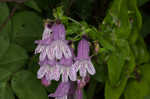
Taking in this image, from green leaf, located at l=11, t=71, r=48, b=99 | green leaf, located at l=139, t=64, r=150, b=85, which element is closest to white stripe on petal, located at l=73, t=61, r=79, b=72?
green leaf, located at l=11, t=71, r=48, b=99

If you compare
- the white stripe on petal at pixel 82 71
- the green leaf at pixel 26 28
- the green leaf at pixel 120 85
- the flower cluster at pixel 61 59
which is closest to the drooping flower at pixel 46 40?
the flower cluster at pixel 61 59

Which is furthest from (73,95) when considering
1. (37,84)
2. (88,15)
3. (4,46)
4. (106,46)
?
(88,15)

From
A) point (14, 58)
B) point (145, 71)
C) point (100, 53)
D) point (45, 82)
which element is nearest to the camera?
point (45, 82)

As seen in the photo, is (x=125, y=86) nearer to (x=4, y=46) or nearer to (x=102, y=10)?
(x=102, y=10)

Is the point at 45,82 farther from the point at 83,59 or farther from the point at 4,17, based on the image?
the point at 4,17

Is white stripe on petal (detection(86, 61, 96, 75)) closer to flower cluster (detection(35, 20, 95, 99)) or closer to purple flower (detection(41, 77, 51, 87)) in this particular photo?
flower cluster (detection(35, 20, 95, 99))

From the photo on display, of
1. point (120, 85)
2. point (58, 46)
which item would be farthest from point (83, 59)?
point (120, 85)
